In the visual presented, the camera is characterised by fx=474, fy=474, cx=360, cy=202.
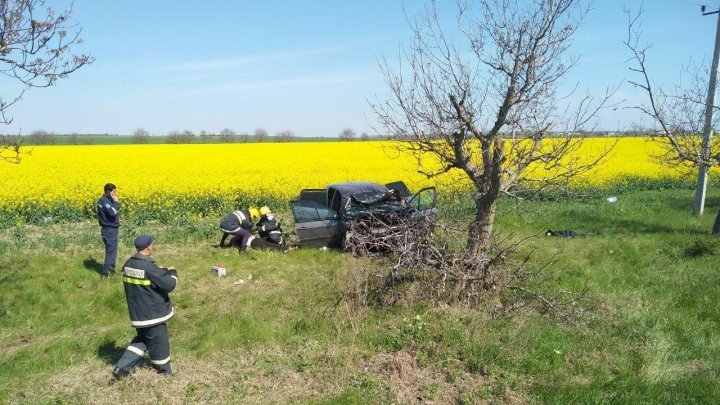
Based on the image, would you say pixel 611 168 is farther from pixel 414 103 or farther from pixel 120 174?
pixel 120 174

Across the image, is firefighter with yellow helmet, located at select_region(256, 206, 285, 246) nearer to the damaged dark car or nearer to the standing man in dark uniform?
the damaged dark car

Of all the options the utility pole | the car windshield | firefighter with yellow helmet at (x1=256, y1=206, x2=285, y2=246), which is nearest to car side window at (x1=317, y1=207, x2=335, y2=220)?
the car windshield

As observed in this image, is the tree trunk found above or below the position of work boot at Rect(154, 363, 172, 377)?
above

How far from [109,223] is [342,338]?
5055 millimetres

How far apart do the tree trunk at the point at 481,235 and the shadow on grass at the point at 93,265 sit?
627 cm

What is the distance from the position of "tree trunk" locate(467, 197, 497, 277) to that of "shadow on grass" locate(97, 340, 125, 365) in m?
4.42

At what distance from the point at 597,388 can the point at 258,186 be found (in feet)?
40.8

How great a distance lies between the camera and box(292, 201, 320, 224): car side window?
9.27m

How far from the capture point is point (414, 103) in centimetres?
708

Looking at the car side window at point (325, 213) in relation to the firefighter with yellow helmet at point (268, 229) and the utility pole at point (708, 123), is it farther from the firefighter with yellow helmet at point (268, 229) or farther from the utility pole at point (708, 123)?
the utility pole at point (708, 123)

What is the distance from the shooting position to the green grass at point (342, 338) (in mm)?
4438

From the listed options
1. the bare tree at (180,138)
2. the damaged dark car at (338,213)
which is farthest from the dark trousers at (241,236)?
the bare tree at (180,138)

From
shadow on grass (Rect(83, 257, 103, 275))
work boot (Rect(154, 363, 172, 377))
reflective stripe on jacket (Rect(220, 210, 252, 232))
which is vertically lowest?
work boot (Rect(154, 363, 172, 377))

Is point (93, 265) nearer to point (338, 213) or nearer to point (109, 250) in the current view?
point (109, 250)
